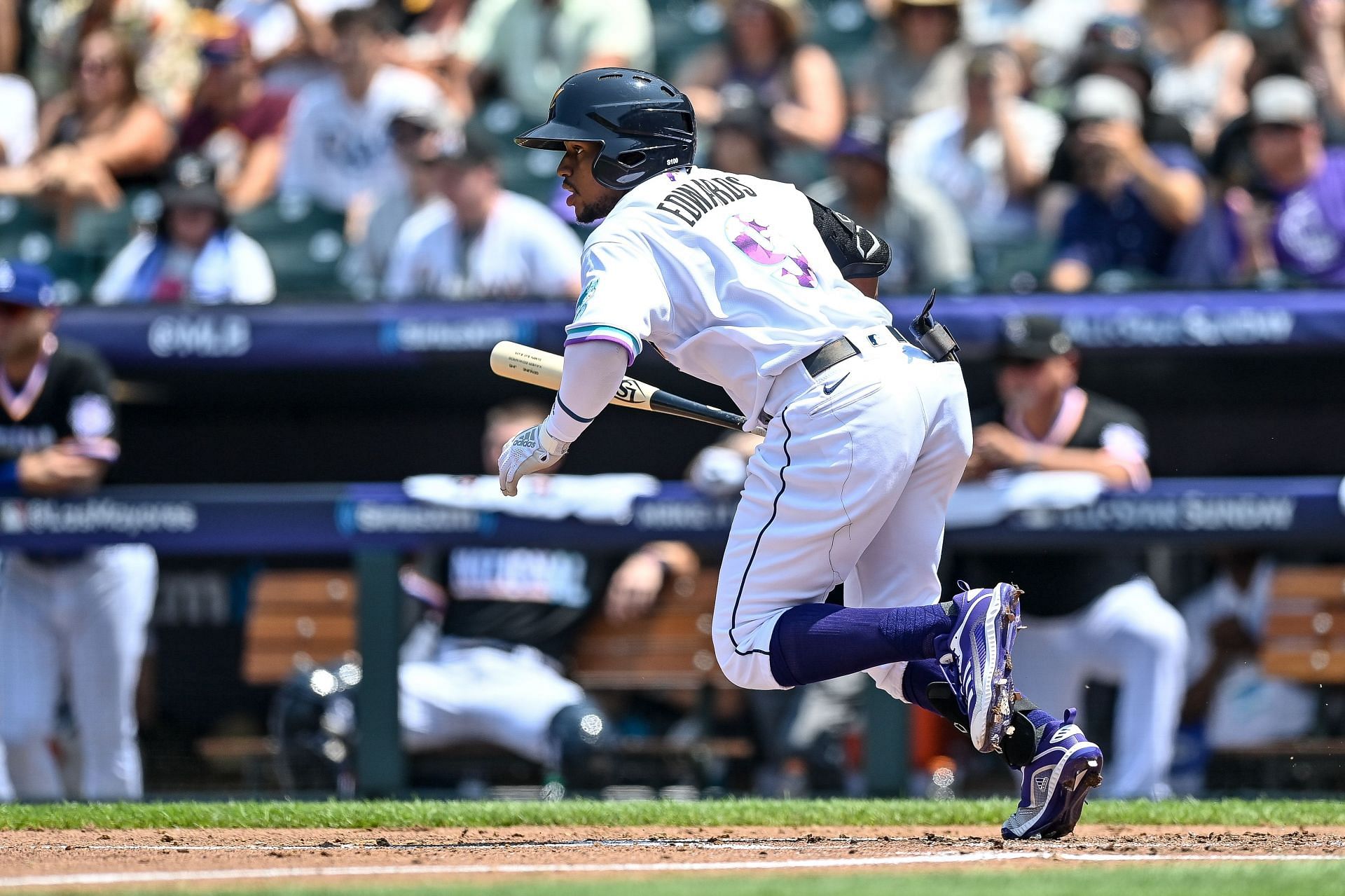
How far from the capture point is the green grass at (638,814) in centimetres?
507

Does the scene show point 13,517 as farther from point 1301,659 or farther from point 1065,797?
point 1301,659

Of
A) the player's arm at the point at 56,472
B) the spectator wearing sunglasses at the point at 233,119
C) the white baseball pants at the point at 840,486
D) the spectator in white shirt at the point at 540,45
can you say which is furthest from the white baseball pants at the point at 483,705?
the spectator wearing sunglasses at the point at 233,119

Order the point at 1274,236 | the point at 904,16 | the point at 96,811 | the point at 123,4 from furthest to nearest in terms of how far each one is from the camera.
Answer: the point at 123,4, the point at 904,16, the point at 1274,236, the point at 96,811

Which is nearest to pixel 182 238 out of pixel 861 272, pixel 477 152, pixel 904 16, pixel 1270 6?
pixel 477 152

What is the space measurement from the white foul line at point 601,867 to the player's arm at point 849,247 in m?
1.35

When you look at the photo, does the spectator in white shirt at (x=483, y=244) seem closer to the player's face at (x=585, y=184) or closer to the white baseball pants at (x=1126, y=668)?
the white baseball pants at (x=1126, y=668)

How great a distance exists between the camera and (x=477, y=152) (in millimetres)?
7359

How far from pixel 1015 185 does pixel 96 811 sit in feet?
14.4

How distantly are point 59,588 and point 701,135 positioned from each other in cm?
336

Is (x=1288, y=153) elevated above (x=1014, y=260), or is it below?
above

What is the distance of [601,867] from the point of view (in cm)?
393

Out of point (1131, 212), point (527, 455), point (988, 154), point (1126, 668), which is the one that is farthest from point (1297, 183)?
point (527, 455)

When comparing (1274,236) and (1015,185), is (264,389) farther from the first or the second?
(1274,236)

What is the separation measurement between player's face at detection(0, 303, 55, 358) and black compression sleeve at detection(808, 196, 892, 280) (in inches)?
138
